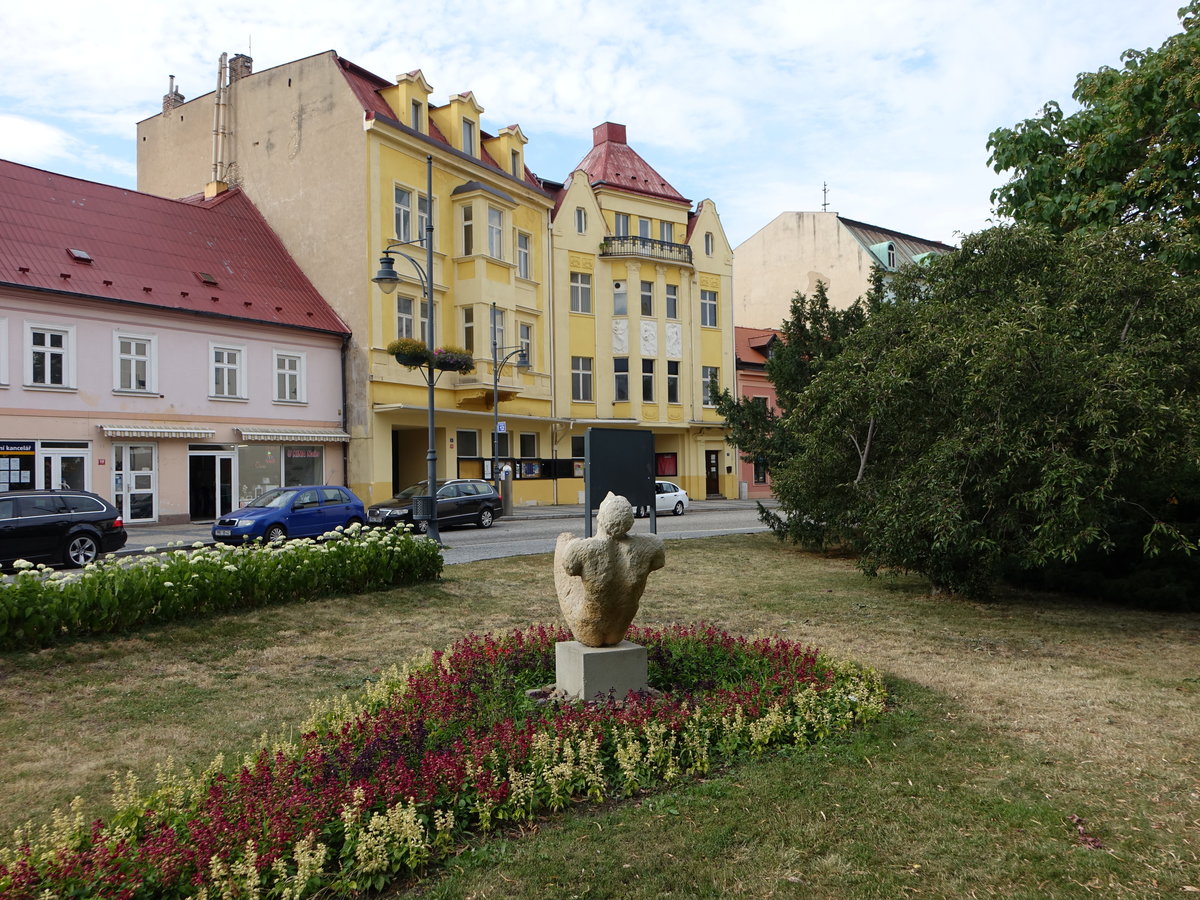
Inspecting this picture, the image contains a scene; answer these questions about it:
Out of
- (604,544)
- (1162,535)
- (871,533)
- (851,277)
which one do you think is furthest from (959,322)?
(851,277)

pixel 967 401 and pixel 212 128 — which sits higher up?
pixel 212 128

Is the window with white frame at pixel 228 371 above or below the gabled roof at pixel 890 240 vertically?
below

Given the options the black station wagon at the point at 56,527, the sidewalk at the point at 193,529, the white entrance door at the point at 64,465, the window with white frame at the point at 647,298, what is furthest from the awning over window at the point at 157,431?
the window with white frame at the point at 647,298

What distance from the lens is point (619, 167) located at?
44062mm

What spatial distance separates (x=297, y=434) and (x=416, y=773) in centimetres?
2506

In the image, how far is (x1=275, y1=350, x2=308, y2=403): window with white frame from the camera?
28.4 m

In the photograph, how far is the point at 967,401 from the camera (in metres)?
10.2

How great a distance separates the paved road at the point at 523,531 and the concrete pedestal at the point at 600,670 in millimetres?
10042

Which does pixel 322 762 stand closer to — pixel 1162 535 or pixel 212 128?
pixel 1162 535

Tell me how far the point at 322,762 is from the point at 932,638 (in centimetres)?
689

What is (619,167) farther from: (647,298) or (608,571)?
(608,571)

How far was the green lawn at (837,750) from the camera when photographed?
409cm

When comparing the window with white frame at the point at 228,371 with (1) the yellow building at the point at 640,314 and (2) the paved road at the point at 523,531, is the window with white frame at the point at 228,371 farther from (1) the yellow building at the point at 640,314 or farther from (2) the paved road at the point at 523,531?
(1) the yellow building at the point at 640,314

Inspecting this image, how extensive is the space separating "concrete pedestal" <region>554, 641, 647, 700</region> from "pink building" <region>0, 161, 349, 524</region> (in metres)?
20.9
